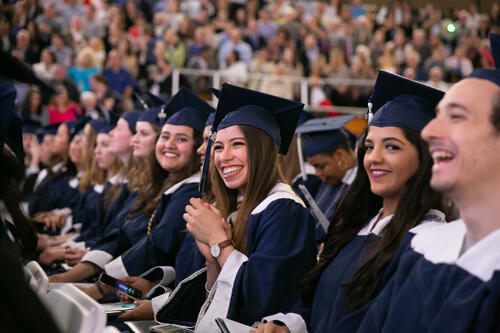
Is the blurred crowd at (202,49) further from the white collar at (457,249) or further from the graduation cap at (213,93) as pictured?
the white collar at (457,249)

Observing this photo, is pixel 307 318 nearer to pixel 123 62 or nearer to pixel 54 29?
pixel 123 62

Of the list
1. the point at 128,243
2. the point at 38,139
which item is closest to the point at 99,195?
the point at 128,243

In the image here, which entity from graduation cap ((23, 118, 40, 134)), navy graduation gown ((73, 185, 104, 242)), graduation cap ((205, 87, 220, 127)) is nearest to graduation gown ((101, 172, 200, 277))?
graduation cap ((205, 87, 220, 127))

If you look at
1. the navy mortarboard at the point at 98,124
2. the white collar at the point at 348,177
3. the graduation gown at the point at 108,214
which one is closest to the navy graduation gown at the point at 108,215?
the graduation gown at the point at 108,214

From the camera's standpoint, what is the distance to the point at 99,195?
6660 mm

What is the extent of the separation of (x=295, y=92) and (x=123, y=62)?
11.7 feet

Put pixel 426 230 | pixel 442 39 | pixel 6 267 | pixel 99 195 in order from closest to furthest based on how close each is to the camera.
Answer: pixel 6 267 < pixel 426 230 < pixel 99 195 < pixel 442 39

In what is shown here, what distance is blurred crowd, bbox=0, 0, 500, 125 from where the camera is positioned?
1135cm

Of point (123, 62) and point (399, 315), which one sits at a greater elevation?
point (123, 62)

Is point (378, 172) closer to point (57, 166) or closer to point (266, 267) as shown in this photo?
point (266, 267)

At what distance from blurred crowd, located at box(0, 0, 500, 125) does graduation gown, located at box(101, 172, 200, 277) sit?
6.31 meters

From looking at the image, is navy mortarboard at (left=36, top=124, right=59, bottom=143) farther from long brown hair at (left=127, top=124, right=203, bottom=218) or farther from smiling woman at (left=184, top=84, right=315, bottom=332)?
smiling woman at (left=184, top=84, right=315, bottom=332)

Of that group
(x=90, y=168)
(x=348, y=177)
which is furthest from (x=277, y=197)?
(x=90, y=168)

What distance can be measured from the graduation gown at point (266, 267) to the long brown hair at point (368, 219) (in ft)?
0.29
